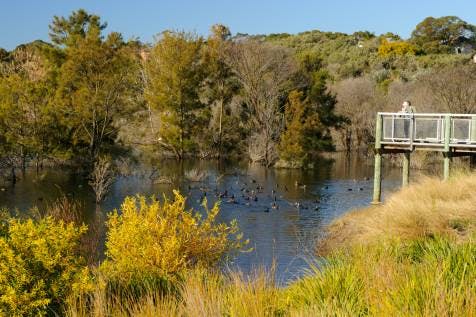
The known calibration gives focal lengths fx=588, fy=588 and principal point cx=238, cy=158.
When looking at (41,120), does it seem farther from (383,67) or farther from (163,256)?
(383,67)

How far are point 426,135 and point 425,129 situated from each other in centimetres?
20

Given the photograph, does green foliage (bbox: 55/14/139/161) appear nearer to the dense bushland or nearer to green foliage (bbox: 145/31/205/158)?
the dense bushland

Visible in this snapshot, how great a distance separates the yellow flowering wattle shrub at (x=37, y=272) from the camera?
17.8ft

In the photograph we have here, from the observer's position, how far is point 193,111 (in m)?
41.8

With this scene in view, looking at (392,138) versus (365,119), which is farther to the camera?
(365,119)

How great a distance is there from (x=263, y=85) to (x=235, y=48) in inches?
158

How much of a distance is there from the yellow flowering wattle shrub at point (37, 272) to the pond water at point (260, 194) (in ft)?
24.8

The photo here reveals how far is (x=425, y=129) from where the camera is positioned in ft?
62.3

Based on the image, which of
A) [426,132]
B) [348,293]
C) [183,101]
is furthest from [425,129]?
[183,101]

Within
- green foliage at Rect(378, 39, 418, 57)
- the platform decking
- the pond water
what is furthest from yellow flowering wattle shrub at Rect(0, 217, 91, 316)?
green foliage at Rect(378, 39, 418, 57)

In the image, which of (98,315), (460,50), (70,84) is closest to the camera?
(98,315)

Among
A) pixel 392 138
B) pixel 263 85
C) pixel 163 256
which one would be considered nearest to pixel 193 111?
pixel 263 85

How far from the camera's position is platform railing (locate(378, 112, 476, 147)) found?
1816 centimetres

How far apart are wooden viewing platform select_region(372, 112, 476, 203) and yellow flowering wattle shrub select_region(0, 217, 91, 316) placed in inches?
562
